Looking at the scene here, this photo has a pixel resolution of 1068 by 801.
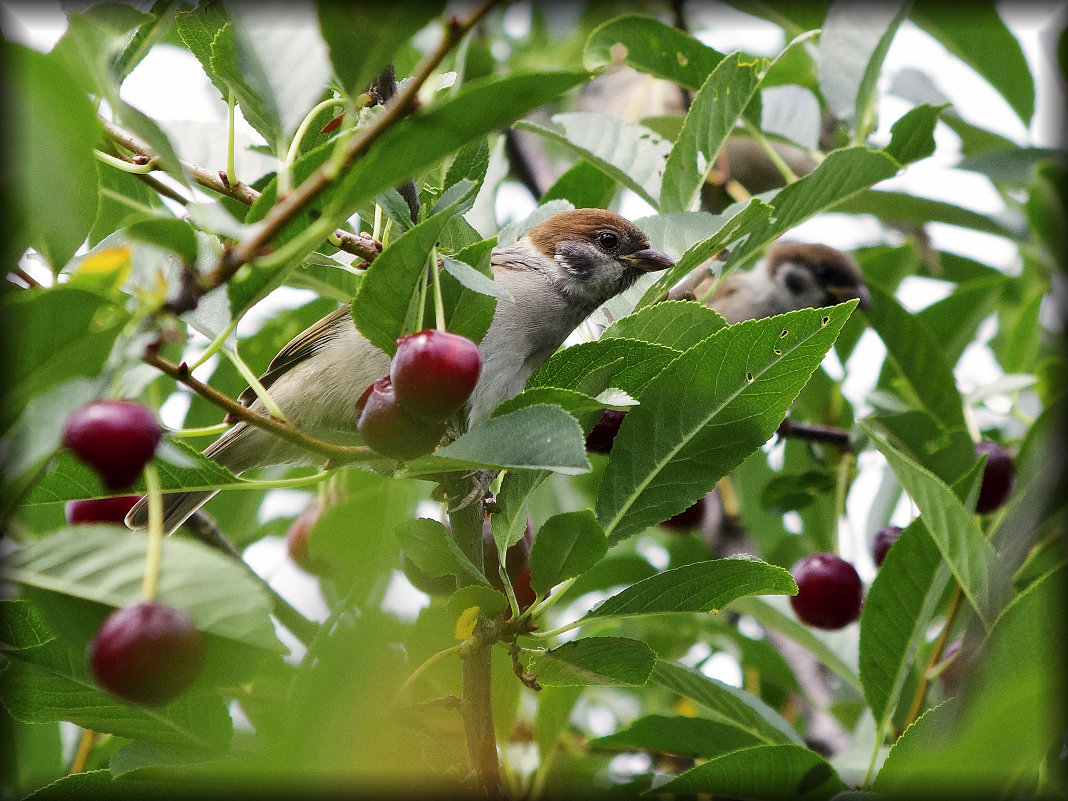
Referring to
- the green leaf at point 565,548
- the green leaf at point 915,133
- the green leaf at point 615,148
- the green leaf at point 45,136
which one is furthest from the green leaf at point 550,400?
the green leaf at point 915,133

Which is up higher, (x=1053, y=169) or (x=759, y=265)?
(x=1053, y=169)

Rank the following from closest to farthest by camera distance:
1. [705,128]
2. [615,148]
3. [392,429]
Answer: [392,429]
[705,128]
[615,148]

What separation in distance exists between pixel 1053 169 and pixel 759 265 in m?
3.08

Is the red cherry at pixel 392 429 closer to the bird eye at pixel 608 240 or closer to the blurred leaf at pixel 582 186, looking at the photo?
the blurred leaf at pixel 582 186

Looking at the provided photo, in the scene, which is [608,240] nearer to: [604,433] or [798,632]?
[604,433]

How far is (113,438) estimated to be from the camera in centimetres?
106

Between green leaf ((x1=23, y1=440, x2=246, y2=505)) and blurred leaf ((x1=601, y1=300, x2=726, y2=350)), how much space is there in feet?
2.18

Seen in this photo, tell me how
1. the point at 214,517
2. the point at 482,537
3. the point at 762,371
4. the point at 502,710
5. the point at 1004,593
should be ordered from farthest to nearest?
the point at 214,517 → the point at 502,710 → the point at 1004,593 → the point at 482,537 → the point at 762,371

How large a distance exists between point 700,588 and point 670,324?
17.6 inches

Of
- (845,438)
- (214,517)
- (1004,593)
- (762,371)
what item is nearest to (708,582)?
(762,371)

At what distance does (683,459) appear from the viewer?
1584mm

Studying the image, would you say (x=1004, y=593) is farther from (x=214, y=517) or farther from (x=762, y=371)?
(x=214, y=517)

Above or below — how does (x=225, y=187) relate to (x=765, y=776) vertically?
above

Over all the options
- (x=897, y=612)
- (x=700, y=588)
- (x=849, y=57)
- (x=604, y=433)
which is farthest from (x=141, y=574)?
(x=849, y=57)
